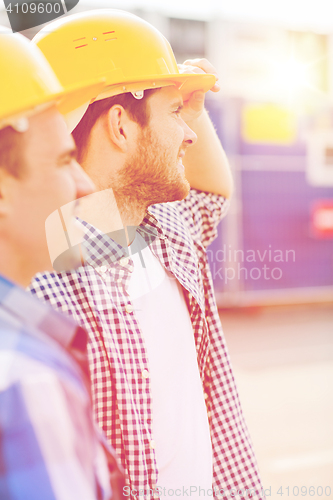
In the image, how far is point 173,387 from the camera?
3.96 ft

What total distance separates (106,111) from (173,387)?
77 centimetres

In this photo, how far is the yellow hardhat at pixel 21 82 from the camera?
665mm

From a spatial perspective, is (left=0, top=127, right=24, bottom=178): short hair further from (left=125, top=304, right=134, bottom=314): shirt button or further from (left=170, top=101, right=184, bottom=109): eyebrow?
(left=170, top=101, right=184, bottom=109): eyebrow

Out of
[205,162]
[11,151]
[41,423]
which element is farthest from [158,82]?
[41,423]

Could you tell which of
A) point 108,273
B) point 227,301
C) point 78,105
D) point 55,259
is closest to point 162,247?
point 108,273

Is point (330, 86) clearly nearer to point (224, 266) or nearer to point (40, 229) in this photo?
point (224, 266)

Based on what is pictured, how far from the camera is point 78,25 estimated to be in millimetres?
1194

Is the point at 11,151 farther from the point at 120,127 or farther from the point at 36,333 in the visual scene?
the point at 120,127

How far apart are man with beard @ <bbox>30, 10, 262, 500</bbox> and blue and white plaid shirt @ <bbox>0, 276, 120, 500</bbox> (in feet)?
2.03

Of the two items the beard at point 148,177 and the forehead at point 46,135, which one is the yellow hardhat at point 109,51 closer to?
the beard at point 148,177

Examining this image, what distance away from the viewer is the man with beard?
3.53ft

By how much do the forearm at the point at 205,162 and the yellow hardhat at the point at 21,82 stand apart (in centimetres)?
88

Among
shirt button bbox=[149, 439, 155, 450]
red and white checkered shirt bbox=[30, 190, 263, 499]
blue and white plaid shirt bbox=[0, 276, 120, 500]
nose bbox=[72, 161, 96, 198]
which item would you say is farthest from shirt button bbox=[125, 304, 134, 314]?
blue and white plaid shirt bbox=[0, 276, 120, 500]

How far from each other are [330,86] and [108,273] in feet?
23.3
